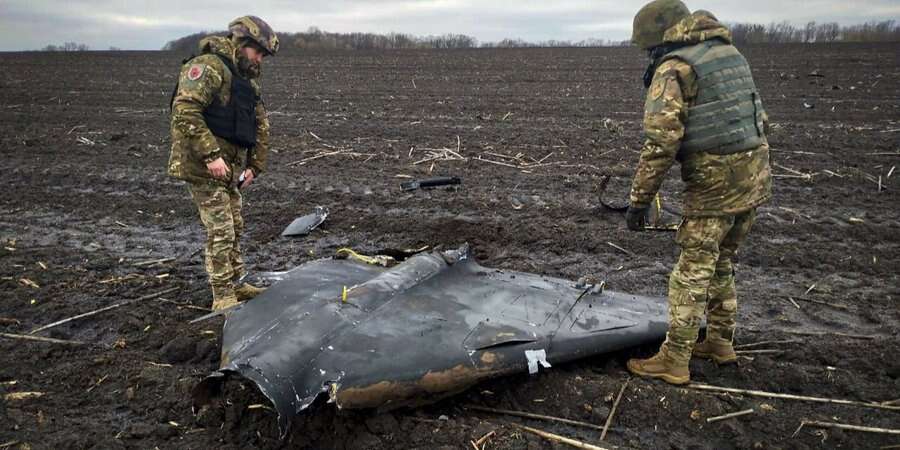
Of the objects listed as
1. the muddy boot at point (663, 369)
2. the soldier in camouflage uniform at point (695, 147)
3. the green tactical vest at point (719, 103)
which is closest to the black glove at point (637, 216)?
the soldier in camouflage uniform at point (695, 147)

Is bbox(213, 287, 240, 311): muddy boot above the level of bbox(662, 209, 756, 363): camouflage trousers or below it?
below

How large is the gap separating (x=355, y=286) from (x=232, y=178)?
65.8 inches

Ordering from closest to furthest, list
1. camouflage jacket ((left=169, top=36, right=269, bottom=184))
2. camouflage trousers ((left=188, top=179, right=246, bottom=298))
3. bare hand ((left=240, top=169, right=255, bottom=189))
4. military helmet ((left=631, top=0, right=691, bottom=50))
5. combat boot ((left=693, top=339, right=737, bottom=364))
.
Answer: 1. military helmet ((left=631, top=0, right=691, bottom=50))
2. combat boot ((left=693, top=339, right=737, bottom=364))
3. camouflage jacket ((left=169, top=36, right=269, bottom=184))
4. camouflage trousers ((left=188, top=179, right=246, bottom=298))
5. bare hand ((left=240, top=169, right=255, bottom=189))

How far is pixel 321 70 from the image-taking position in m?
25.8

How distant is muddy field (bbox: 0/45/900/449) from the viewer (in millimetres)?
3260

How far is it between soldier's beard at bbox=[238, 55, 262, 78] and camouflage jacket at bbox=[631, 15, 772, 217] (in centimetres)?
288

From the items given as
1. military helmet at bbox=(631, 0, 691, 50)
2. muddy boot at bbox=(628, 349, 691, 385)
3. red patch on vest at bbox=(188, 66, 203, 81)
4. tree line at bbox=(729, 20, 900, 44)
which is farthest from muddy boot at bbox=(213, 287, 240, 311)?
tree line at bbox=(729, 20, 900, 44)

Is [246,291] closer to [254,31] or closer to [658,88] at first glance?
Result: [254,31]

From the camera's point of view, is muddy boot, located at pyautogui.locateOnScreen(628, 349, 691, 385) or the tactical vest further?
the tactical vest

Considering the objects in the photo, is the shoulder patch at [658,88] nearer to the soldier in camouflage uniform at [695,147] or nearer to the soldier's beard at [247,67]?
the soldier in camouflage uniform at [695,147]

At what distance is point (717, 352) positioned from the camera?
388 centimetres

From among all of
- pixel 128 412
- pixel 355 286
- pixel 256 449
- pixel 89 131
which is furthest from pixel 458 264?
pixel 89 131

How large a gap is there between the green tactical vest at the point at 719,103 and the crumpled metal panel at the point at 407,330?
4.06 feet

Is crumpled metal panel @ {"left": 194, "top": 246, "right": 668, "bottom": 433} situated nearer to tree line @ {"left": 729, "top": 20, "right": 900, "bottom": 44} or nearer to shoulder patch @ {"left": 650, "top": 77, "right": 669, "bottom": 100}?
shoulder patch @ {"left": 650, "top": 77, "right": 669, "bottom": 100}
